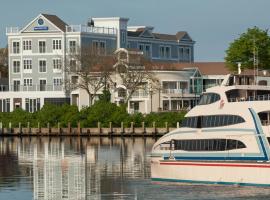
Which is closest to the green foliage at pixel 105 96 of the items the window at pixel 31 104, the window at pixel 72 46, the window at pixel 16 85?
the window at pixel 72 46

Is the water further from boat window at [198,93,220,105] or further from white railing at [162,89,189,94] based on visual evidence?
white railing at [162,89,189,94]

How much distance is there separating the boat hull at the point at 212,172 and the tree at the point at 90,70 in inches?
3948

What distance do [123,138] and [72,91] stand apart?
44283mm

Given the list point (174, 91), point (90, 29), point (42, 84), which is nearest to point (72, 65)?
point (42, 84)

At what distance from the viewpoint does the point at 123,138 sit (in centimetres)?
13588

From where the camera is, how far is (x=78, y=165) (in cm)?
8956

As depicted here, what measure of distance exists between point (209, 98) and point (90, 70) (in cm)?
10557

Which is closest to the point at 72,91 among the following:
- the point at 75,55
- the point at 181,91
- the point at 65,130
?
the point at 75,55

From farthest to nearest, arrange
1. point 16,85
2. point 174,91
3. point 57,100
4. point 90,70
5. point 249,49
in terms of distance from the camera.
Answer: point 16,85 → point 57,100 → point 174,91 → point 90,70 → point 249,49

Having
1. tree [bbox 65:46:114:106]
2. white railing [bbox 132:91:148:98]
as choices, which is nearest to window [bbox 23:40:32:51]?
tree [bbox 65:46:114:106]

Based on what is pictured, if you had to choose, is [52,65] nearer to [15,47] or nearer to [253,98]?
[15,47]

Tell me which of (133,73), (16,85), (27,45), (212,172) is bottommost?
(212,172)

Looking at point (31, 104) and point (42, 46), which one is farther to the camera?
point (42, 46)

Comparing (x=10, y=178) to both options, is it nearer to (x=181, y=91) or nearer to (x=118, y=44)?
(x=181, y=91)
